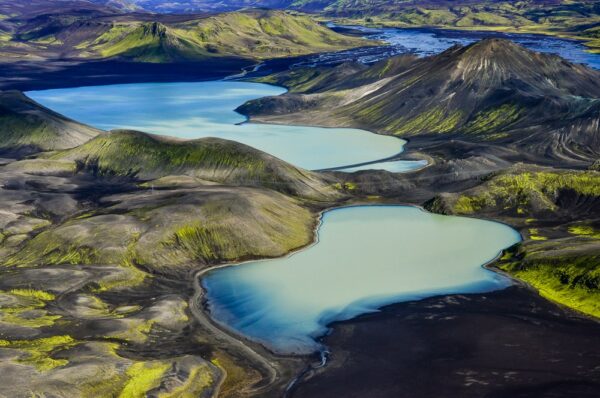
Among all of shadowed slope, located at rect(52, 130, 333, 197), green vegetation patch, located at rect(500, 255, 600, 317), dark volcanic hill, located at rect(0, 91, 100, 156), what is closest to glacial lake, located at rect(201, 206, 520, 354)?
green vegetation patch, located at rect(500, 255, 600, 317)

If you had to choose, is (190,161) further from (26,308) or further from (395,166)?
→ (26,308)

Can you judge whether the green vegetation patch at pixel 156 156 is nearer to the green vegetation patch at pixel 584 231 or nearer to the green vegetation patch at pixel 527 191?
the green vegetation patch at pixel 527 191

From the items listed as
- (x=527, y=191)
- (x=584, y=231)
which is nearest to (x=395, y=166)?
(x=527, y=191)

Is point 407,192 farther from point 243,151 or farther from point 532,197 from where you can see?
point 243,151

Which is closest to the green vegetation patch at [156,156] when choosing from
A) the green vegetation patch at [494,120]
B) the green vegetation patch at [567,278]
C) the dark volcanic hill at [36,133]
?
the dark volcanic hill at [36,133]

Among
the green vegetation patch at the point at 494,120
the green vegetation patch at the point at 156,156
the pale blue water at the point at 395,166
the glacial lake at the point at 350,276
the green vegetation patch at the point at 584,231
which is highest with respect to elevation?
the green vegetation patch at the point at 494,120

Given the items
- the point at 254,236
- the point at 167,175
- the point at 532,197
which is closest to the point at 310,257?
the point at 254,236
